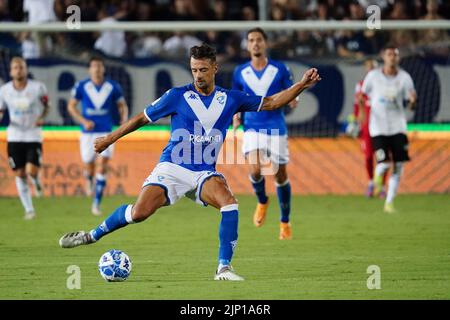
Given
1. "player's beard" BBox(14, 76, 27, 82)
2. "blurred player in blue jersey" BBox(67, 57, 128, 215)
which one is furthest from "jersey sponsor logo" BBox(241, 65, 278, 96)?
"player's beard" BBox(14, 76, 27, 82)

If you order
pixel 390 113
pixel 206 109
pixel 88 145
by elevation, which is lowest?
pixel 88 145

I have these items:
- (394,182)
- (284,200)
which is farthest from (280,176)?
(394,182)

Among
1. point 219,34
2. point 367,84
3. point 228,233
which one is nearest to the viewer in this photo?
point 228,233

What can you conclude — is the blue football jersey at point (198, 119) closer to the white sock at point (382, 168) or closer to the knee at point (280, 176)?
the knee at point (280, 176)

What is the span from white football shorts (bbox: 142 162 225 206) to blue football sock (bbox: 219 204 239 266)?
1.15 ft

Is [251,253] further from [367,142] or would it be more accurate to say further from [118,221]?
[367,142]

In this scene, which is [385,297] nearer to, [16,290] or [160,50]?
[16,290]

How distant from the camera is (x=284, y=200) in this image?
13672 mm

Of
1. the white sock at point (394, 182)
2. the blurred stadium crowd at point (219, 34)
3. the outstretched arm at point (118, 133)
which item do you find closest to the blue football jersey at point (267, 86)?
the white sock at point (394, 182)

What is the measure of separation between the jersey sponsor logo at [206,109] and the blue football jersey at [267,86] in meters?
3.68

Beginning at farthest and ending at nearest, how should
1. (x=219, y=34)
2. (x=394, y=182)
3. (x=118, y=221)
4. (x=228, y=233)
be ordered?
(x=219, y=34) < (x=394, y=182) < (x=118, y=221) < (x=228, y=233)

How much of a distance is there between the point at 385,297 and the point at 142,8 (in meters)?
14.1

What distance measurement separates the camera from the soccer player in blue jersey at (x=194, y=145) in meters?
9.96

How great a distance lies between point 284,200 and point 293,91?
395cm
